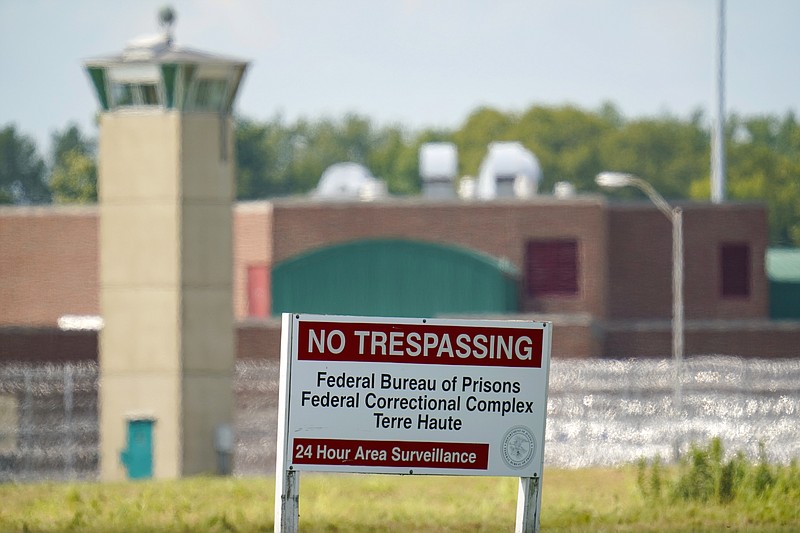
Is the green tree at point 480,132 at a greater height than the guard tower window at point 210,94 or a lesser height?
greater

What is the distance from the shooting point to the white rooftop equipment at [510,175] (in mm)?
63344

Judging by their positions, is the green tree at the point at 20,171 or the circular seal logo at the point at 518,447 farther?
the green tree at the point at 20,171

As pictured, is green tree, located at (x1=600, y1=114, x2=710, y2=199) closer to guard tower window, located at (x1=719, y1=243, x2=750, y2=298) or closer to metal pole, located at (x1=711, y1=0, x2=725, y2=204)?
metal pole, located at (x1=711, y1=0, x2=725, y2=204)

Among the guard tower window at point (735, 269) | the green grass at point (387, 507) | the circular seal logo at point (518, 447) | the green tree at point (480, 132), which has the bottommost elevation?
the green grass at point (387, 507)

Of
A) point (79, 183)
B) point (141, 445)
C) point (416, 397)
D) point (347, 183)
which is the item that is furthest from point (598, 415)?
point (79, 183)

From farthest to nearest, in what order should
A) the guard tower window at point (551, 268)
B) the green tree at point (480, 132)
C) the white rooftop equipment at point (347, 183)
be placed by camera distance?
1. the green tree at point (480, 132)
2. the white rooftop equipment at point (347, 183)
3. the guard tower window at point (551, 268)

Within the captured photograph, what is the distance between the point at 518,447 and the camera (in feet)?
49.5

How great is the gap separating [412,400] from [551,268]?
4342 cm

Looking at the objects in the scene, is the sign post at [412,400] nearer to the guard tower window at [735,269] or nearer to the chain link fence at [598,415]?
the chain link fence at [598,415]

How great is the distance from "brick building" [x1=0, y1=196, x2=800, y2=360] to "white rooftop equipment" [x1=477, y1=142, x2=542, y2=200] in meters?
4.63

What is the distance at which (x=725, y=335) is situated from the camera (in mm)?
56844

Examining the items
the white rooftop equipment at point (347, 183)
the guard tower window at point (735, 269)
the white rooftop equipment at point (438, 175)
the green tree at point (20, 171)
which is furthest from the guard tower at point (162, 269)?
the green tree at point (20, 171)

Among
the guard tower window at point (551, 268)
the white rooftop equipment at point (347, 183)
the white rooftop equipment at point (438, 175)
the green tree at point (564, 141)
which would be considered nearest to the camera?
the guard tower window at point (551, 268)

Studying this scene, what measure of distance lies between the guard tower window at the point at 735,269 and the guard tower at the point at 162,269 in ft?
94.0
